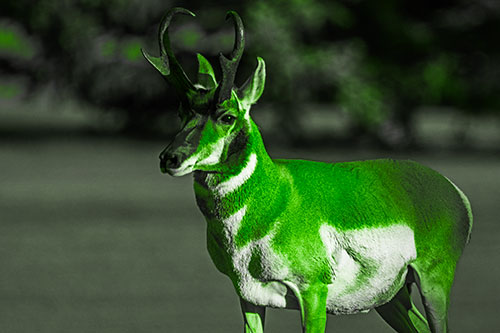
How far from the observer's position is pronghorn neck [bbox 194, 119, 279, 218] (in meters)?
2.51

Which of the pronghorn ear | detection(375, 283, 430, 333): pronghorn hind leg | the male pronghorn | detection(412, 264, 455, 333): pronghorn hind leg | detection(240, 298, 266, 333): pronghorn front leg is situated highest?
the pronghorn ear

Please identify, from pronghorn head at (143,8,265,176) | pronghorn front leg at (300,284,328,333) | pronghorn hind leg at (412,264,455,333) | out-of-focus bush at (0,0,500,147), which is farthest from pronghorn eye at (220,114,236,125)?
out-of-focus bush at (0,0,500,147)

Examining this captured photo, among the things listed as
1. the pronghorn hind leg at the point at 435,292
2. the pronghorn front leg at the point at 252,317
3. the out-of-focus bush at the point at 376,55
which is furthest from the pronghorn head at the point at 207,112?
the out-of-focus bush at the point at 376,55

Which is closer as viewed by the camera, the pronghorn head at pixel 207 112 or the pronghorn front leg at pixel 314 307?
the pronghorn head at pixel 207 112

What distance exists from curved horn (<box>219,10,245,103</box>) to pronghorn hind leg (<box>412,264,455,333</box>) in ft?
3.29

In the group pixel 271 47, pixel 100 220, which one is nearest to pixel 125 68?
pixel 271 47

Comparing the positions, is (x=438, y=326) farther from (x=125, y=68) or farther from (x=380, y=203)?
(x=125, y=68)

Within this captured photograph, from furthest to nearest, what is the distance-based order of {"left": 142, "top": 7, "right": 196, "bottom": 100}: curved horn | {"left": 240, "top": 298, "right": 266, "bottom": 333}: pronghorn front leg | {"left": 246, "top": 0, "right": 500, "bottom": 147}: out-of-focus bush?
{"left": 246, "top": 0, "right": 500, "bottom": 147}: out-of-focus bush
{"left": 240, "top": 298, "right": 266, "bottom": 333}: pronghorn front leg
{"left": 142, "top": 7, "right": 196, "bottom": 100}: curved horn

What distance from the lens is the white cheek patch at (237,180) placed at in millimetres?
2512

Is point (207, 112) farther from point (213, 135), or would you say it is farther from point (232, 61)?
point (232, 61)

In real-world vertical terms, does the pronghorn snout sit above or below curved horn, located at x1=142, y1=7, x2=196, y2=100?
below

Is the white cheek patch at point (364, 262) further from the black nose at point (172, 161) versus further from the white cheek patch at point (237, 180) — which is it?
the black nose at point (172, 161)

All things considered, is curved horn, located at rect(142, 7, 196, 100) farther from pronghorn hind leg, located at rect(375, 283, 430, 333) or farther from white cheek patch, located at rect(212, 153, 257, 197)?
pronghorn hind leg, located at rect(375, 283, 430, 333)

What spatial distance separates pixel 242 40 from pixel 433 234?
1.08m
